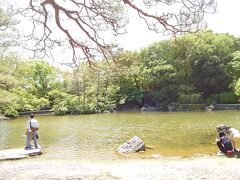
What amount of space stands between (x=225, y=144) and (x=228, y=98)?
30.5 m

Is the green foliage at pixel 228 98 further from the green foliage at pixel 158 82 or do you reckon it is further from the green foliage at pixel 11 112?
the green foliage at pixel 11 112

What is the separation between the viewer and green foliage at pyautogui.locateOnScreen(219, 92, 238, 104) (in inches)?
1563

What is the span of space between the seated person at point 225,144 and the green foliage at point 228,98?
29.9 m

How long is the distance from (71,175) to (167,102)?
3367 cm

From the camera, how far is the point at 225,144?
10.8 metres

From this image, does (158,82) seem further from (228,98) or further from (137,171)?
(137,171)

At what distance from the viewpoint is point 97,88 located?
42938 millimetres

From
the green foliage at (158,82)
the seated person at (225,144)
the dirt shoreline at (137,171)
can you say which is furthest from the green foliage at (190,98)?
the dirt shoreline at (137,171)

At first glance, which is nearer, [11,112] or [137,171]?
[137,171]

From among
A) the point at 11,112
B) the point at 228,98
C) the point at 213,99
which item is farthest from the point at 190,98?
the point at 11,112

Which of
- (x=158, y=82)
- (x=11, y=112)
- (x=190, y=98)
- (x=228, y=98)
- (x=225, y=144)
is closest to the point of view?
(x=225, y=144)

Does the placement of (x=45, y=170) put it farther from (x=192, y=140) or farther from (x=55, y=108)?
(x=55, y=108)

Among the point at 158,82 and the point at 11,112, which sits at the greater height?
the point at 158,82

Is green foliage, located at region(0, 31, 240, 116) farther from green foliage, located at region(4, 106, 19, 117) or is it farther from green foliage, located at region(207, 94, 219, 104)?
green foliage, located at region(4, 106, 19, 117)
